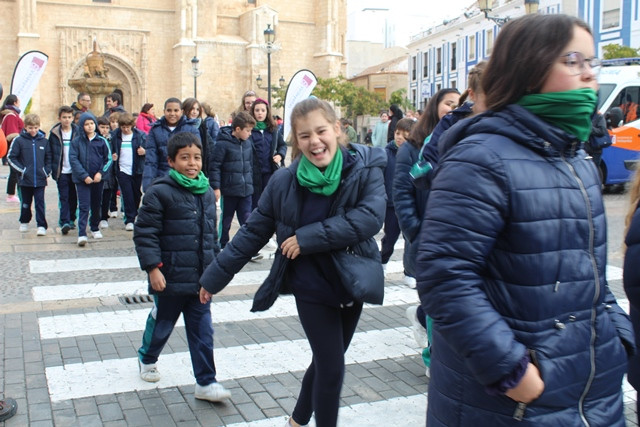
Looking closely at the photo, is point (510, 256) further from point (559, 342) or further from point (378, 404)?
point (378, 404)

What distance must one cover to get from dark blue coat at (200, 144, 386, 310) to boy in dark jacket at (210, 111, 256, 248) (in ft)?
16.7

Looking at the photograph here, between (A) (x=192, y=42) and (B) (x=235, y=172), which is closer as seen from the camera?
(B) (x=235, y=172)

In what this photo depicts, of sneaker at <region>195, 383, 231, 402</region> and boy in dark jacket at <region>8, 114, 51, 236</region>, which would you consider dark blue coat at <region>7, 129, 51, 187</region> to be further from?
sneaker at <region>195, 383, 231, 402</region>

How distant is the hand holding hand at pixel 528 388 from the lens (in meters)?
1.91

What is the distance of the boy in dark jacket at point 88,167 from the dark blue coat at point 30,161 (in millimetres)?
705

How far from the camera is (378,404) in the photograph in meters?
4.35

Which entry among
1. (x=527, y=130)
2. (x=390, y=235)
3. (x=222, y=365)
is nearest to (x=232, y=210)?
(x=390, y=235)

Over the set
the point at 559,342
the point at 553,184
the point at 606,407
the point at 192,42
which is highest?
the point at 192,42

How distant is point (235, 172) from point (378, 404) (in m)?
4.95

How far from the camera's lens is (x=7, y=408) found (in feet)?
13.4

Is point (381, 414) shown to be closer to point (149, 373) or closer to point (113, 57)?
point (149, 373)

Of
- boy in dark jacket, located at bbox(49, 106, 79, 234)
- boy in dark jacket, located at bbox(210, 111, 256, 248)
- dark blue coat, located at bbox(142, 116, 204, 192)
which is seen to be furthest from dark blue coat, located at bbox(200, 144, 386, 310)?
boy in dark jacket, located at bbox(49, 106, 79, 234)

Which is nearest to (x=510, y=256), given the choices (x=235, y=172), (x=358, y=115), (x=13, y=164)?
(x=235, y=172)

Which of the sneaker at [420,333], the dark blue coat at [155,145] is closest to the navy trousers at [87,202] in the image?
the dark blue coat at [155,145]
